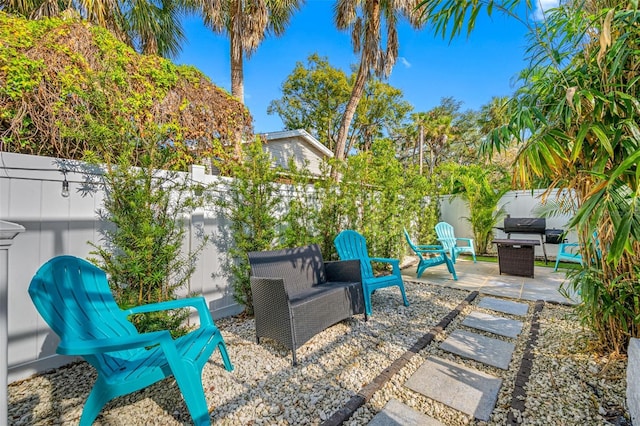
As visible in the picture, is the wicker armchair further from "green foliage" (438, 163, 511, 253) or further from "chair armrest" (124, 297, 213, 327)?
"green foliage" (438, 163, 511, 253)

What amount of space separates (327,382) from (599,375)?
6.87 feet

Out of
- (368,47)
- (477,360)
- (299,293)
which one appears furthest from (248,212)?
(368,47)

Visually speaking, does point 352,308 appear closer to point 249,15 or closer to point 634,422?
point 634,422

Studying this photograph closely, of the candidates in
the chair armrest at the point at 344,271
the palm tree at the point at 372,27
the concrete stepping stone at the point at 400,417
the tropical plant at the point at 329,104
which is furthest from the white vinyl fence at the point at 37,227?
the tropical plant at the point at 329,104

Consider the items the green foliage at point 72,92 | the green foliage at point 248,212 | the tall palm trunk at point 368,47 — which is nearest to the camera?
the green foliage at point 72,92

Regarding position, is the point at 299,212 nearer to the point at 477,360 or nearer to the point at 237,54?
the point at 477,360

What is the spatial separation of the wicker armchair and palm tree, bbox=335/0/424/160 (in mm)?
4511

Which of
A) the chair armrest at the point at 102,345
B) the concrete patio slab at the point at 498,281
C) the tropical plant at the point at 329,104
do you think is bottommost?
the concrete patio slab at the point at 498,281

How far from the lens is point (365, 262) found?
4.14 metres

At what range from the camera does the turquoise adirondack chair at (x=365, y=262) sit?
3.66m

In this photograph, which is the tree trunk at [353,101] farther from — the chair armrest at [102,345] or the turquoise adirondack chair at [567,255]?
the chair armrest at [102,345]

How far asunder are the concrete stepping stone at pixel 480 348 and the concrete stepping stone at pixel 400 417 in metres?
1.02

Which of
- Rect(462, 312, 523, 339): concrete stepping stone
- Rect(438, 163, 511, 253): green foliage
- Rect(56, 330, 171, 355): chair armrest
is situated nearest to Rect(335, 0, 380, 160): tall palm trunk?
Rect(438, 163, 511, 253): green foliage

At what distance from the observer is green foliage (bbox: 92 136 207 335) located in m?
2.48
